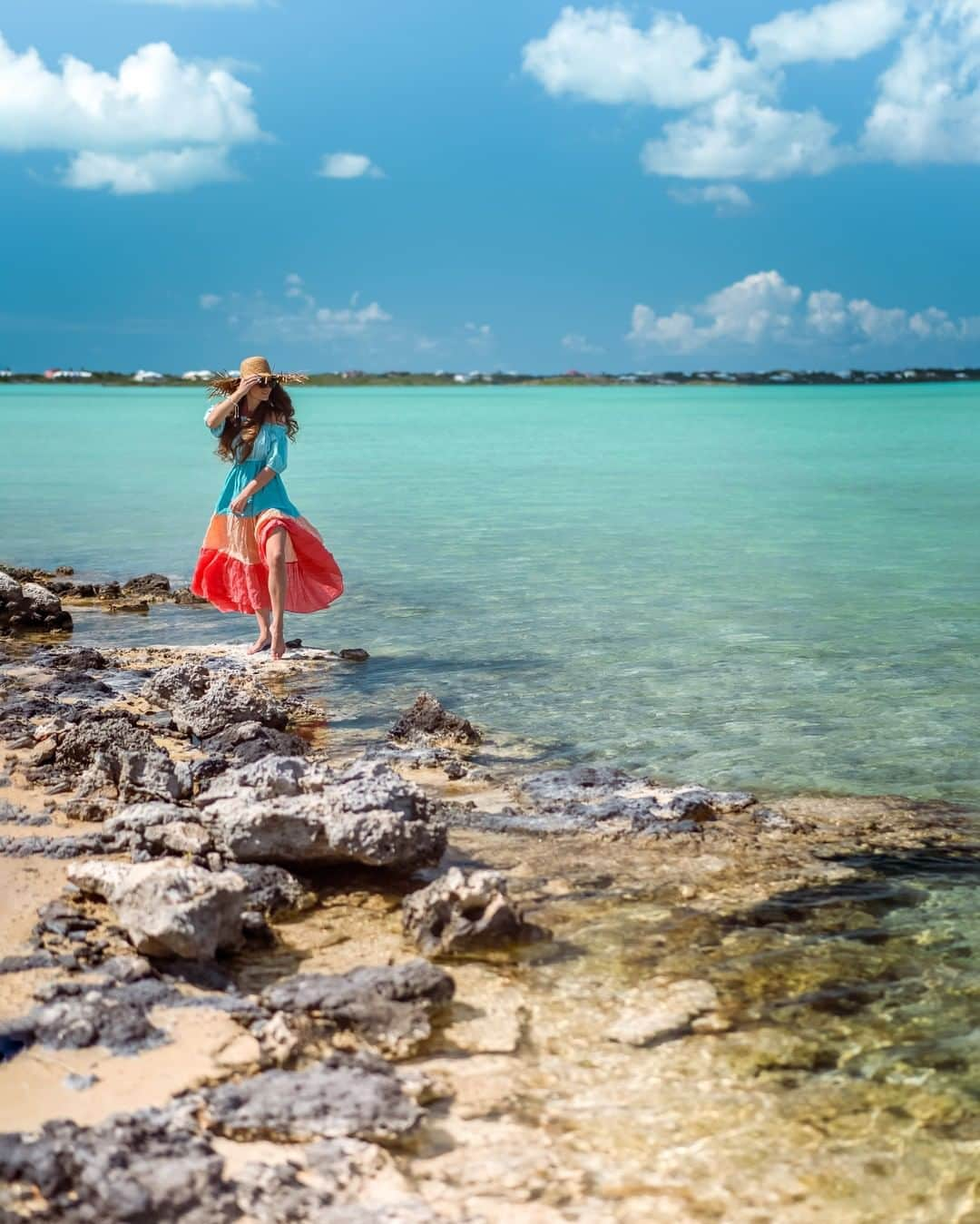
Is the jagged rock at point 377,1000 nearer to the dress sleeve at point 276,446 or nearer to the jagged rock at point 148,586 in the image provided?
the dress sleeve at point 276,446

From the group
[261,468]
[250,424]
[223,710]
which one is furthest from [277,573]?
[223,710]

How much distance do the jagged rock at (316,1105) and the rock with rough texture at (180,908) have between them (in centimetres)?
72

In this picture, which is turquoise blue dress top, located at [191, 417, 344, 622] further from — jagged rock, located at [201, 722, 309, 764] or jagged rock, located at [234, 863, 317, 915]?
jagged rock, located at [234, 863, 317, 915]

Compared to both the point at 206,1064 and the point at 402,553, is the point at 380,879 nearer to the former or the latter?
the point at 206,1064

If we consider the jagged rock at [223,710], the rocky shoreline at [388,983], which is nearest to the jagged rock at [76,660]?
the jagged rock at [223,710]

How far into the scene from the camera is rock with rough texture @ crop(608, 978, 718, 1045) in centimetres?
422

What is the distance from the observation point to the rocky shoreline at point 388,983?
11.3 feet

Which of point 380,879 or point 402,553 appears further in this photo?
point 402,553

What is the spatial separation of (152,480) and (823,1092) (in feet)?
92.0

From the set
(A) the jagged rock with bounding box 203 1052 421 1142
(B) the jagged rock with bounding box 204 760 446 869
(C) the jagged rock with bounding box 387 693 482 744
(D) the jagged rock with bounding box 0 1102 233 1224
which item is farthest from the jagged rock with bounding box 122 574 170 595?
(D) the jagged rock with bounding box 0 1102 233 1224

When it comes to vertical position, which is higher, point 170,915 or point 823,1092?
point 170,915

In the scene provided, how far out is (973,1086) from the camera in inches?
158

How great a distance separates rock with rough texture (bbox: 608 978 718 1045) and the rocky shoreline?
1 centimetres

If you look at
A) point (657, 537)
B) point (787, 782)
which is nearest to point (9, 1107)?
point (787, 782)
